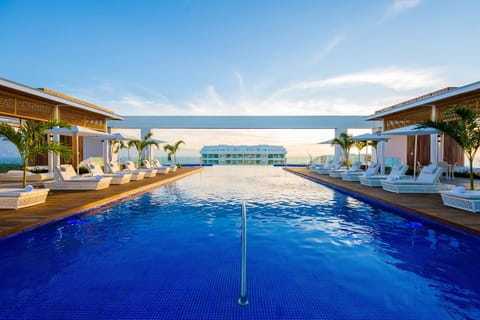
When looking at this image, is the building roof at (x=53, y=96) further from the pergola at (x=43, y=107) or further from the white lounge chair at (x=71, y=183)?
the white lounge chair at (x=71, y=183)

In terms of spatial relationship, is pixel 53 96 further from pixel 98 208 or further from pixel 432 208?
pixel 432 208

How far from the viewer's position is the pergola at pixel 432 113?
9.86 meters

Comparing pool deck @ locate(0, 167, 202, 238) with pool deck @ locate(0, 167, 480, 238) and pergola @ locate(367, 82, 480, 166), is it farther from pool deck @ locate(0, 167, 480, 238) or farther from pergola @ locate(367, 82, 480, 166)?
pergola @ locate(367, 82, 480, 166)

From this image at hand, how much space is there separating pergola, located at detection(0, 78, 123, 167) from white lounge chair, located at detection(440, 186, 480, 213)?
1162cm

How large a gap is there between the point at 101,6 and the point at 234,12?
5.59 meters

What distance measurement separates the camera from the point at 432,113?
12.0 metres

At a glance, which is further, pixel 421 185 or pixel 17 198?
pixel 421 185

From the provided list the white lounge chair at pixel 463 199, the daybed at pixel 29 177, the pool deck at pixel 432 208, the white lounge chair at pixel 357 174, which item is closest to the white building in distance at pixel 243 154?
the white lounge chair at pixel 357 174

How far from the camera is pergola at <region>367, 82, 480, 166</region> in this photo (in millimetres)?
9859

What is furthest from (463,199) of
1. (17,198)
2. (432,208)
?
(17,198)

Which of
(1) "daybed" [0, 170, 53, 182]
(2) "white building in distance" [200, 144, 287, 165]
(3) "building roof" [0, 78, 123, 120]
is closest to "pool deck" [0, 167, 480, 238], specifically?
(1) "daybed" [0, 170, 53, 182]

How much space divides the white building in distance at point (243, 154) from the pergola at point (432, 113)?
1901 cm

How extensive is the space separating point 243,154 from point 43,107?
25606mm

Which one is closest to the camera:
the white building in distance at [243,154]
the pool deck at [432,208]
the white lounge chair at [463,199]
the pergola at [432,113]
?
the pool deck at [432,208]
